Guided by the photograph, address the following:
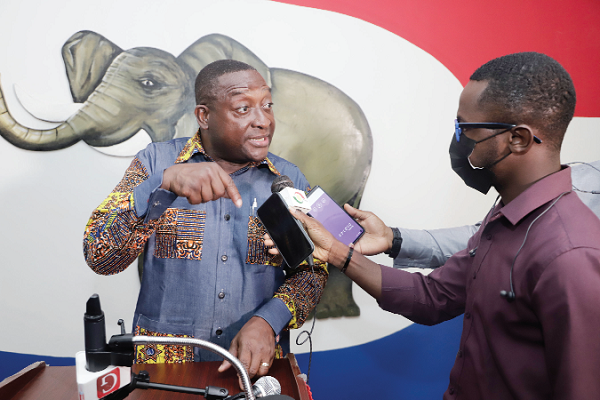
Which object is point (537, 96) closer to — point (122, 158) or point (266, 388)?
point (266, 388)

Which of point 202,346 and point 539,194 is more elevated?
point 539,194

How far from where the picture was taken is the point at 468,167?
143 centimetres

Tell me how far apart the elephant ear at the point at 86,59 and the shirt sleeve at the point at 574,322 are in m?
2.28

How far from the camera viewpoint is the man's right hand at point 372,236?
74.5 inches

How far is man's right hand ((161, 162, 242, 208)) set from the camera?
3.81 ft

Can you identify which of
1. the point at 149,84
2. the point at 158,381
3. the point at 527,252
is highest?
the point at 149,84

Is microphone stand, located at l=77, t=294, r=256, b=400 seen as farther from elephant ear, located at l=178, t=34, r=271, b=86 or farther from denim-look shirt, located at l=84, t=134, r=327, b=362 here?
elephant ear, located at l=178, t=34, r=271, b=86

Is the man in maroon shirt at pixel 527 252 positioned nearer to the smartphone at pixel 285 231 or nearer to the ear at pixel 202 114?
the smartphone at pixel 285 231

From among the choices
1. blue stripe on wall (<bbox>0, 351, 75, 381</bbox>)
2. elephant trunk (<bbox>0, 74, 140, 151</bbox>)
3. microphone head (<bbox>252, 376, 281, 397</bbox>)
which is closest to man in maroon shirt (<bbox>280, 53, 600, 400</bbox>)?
Answer: microphone head (<bbox>252, 376, 281, 397</bbox>)

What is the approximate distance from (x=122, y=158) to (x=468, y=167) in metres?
1.81

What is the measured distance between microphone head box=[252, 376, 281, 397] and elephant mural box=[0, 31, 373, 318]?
140 cm

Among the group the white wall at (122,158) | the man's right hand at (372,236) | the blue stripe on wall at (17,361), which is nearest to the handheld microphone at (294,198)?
the man's right hand at (372,236)

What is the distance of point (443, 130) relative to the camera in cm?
253

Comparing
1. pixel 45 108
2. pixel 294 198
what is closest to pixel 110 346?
pixel 294 198
